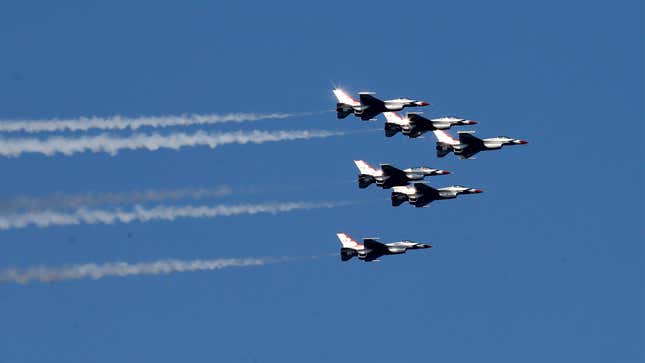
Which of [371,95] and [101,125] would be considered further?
[371,95]

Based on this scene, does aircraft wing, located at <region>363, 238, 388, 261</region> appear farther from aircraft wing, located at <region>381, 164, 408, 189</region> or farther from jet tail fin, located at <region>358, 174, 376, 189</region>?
aircraft wing, located at <region>381, 164, 408, 189</region>

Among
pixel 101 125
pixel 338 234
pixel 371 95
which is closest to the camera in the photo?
pixel 101 125

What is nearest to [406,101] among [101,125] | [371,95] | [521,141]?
[371,95]

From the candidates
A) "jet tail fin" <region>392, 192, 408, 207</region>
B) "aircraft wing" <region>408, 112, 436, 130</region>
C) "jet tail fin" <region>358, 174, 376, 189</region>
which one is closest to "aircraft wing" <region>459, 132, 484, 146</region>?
"aircraft wing" <region>408, 112, 436, 130</region>

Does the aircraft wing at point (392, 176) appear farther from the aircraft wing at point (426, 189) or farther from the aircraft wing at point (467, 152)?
the aircraft wing at point (467, 152)

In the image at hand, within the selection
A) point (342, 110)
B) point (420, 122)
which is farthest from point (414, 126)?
point (342, 110)

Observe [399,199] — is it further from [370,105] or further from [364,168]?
[370,105]

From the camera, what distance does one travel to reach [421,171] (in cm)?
9431

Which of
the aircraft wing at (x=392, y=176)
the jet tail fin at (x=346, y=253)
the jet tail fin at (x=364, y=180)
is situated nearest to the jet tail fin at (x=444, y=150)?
the aircraft wing at (x=392, y=176)

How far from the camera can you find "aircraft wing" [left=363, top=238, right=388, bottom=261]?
9462 cm

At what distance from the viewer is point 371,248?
9481 centimetres

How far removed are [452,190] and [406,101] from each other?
26.9 ft

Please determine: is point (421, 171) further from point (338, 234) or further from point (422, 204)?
point (338, 234)

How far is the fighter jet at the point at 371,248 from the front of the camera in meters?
94.1
